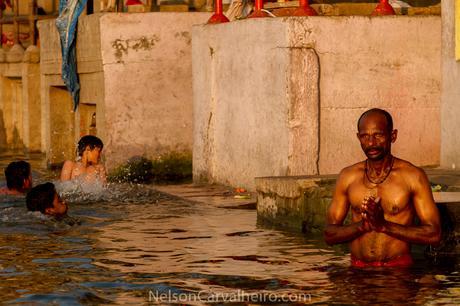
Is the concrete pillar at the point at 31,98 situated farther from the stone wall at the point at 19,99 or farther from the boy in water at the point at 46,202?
the boy in water at the point at 46,202

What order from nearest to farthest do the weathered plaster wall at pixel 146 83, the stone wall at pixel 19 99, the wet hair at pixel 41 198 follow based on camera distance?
the wet hair at pixel 41 198 < the weathered plaster wall at pixel 146 83 < the stone wall at pixel 19 99

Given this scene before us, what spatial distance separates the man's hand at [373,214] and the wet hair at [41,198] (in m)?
5.21

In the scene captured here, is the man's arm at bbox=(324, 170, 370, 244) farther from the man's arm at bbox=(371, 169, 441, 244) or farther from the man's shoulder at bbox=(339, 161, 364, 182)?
the man's arm at bbox=(371, 169, 441, 244)

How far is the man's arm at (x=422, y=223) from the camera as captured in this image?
821cm

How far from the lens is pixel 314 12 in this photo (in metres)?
13.6

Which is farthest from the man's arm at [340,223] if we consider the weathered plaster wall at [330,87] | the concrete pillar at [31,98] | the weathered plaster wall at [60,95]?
the concrete pillar at [31,98]

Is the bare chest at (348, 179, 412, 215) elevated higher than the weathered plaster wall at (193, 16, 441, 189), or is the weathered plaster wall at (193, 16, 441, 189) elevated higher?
the weathered plaster wall at (193, 16, 441, 189)

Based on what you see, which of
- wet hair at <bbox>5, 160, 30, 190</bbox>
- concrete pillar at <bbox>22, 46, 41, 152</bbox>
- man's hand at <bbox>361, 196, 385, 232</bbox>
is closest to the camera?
man's hand at <bbox>361, 196, 385, 232</bbox>

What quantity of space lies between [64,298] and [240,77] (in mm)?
6604

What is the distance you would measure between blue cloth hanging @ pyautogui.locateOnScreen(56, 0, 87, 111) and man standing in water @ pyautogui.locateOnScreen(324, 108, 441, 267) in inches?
411

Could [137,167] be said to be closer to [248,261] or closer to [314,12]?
[314,12]

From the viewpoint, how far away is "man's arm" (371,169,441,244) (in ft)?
26.9

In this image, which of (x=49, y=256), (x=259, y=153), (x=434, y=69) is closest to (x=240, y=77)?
(x=259, y=153)

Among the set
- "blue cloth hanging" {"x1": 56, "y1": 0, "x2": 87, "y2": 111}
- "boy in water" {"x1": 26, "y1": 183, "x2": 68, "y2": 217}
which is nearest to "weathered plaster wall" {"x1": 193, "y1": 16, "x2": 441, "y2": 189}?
"boy in water" {"x1": 26, "y1": 183, "x2": 68, "y2": 217}
